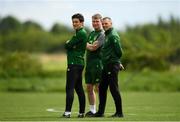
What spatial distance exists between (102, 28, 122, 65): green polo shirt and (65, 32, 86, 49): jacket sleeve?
51 cm

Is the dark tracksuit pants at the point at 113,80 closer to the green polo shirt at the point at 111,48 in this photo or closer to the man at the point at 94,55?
the green polo shirt at the point at 111,48

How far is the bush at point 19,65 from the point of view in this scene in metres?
40.3

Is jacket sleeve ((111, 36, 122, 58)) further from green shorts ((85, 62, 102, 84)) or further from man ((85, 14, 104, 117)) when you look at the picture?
green shorts ((85, 62, 102, 84))

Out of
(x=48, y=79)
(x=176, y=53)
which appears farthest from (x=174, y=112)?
(x=176, y=53)

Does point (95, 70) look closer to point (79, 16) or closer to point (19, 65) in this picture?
point (79, 16)

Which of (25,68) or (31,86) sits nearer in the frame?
(31,86)

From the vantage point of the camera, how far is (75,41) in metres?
15.5

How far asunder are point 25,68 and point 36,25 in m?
52.7

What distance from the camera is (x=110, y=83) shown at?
15633mm

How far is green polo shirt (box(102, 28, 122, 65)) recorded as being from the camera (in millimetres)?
15492

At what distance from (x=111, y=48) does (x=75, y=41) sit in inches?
30.1

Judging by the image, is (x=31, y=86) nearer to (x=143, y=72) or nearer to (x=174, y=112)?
(x=143, y=72)

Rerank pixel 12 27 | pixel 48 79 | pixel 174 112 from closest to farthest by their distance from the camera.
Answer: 1. pixel 174 112
2. pixel 48 79
3. pixel 12 27

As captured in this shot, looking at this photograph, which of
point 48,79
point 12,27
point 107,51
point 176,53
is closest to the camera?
point 107,51
